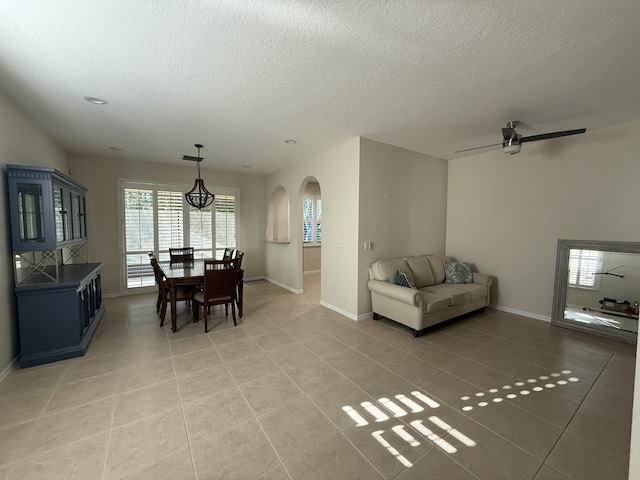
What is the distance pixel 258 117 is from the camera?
10.2 feet

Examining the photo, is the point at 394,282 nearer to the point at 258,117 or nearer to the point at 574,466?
the point at 574,466

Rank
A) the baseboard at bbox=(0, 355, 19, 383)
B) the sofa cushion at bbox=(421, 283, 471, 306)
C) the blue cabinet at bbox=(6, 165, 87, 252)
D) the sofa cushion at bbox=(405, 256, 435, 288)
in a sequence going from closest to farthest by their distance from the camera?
the baseboard at bbox=(0, 355, 19, 383), the blue cabinet at bbox=(6, 165, 87, 252), the sofa cushion at bbox=(421, 283, 471, 306), the sofa cushion at bbox=(405, 256, 435, 288)

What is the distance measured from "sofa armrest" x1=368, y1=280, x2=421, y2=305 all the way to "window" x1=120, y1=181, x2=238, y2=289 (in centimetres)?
399

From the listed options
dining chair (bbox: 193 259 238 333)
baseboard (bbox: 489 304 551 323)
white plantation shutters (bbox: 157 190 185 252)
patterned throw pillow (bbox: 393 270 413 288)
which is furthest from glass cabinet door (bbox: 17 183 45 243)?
baseboard (bbox: 489 304 551 323)

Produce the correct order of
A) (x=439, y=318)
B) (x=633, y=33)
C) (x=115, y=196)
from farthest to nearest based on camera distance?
(x=115, y=196)
(x=439, y=318)
(x=633, y=33)

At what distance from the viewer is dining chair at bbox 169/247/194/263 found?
4879mm

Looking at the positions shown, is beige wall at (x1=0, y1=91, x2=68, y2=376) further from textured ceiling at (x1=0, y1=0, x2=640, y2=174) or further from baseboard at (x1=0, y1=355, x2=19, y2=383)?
textured ceiling at (x1=0, y1=0, x2=640, y2=174)

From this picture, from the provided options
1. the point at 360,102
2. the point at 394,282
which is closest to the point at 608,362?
the point at 394,282

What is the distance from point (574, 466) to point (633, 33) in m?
2.76

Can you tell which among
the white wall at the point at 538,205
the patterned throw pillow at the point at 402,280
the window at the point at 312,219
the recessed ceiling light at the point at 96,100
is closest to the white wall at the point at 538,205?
the white wall at the point at 538,205

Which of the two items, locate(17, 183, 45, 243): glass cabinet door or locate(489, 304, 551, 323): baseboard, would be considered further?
locate(489, 304, 551, 323): baseboard

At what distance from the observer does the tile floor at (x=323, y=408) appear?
1.58 metres

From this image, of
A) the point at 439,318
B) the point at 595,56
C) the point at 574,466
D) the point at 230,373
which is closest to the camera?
the point at 574,466

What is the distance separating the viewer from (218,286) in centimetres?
362
